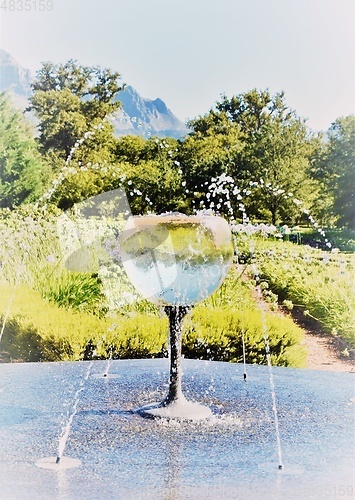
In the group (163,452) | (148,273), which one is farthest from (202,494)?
(148,273)

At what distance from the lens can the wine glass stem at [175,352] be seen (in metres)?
3.58

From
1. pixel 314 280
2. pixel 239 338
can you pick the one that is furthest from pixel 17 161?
pixel 314 280

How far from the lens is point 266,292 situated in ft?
23.5

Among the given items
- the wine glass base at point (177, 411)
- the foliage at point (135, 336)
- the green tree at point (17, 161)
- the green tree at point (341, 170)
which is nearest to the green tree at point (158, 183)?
the green tree at point (17, 161)

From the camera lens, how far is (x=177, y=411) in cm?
352

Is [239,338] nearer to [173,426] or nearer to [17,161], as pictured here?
[17,161]

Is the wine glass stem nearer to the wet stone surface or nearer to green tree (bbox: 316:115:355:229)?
the wet stone surface

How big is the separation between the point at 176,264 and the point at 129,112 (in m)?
4.54

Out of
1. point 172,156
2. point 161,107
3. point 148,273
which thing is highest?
point 161,107

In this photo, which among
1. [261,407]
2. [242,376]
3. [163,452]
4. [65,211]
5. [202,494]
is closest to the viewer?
[202,494]

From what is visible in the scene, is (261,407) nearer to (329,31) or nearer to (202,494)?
(202,494)

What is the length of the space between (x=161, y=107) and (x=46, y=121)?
1.28m

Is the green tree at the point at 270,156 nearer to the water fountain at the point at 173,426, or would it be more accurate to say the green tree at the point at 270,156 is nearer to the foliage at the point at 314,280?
the foliage at the point at 314,280

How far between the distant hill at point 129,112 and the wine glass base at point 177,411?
4510 mm
